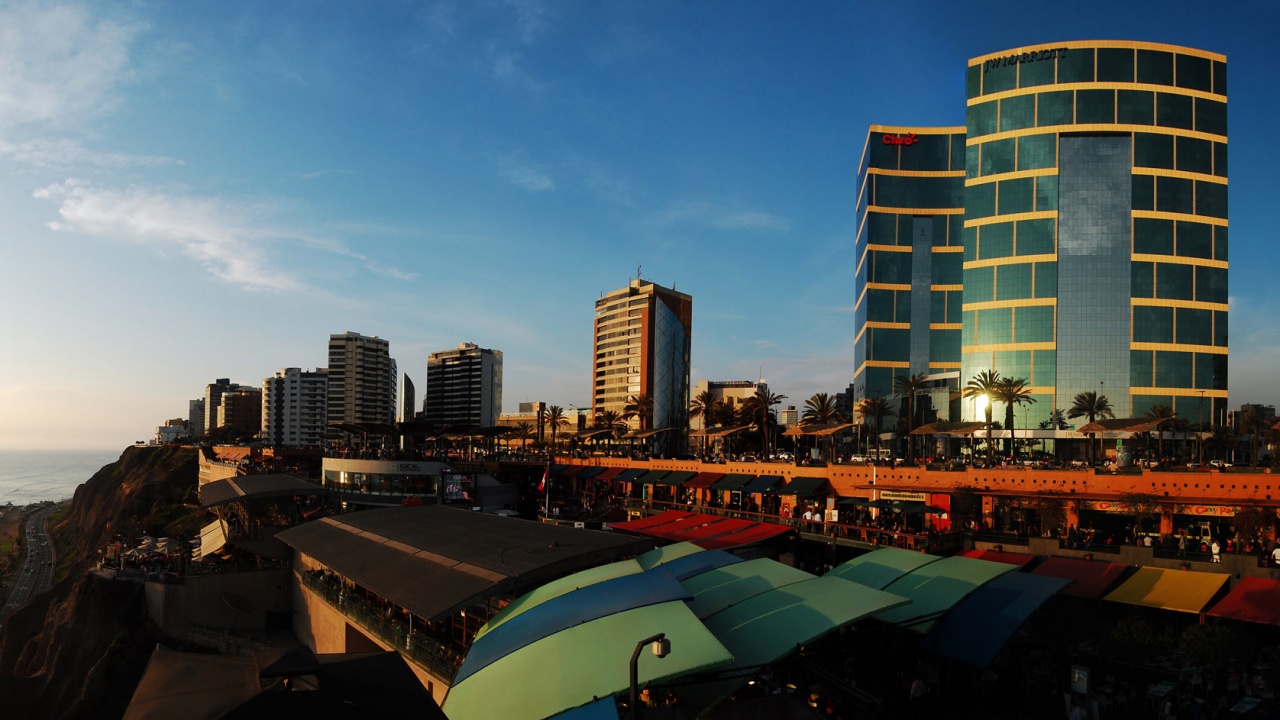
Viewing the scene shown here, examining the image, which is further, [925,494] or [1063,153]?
[1063,153]

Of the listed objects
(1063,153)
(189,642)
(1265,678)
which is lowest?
(189,642)

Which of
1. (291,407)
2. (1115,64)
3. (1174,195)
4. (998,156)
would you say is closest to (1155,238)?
(1174,195)

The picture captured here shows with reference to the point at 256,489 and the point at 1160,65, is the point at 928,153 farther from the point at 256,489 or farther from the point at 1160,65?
the point at 256,489

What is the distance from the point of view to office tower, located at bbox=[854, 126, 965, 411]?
110m

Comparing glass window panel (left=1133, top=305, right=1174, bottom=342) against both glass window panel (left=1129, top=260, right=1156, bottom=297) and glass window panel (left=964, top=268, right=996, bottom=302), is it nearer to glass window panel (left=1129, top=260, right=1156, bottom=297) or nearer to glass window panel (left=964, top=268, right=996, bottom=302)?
glass window panel (left=1129, top=260, right=1156, bottom=297)

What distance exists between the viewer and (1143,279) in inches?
3410

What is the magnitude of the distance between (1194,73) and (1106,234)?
76.3 ft

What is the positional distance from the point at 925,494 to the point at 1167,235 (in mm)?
64084

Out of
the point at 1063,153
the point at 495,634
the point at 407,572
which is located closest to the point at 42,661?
the point at 407,572

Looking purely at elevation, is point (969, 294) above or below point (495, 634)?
above

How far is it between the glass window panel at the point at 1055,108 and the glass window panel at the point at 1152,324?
24.1 m

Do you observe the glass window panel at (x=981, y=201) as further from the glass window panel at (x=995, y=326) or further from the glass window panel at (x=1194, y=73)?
the glass window panel at (x=1194, y=73)

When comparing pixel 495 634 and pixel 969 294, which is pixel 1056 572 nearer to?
pixel 495 634

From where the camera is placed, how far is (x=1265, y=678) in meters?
22.8
